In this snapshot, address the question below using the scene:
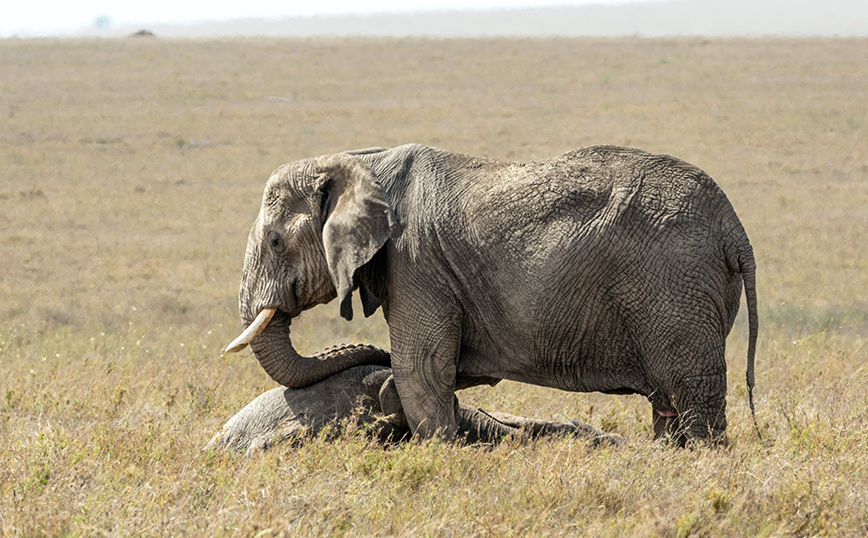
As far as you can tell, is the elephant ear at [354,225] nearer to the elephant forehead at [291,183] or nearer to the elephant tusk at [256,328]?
the elephant forehead at [291,183]

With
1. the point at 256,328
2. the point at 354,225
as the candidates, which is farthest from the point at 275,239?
the point at 354,225

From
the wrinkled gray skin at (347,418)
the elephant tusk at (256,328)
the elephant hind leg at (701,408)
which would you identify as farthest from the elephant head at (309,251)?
the elephant hind leg at (701,408)

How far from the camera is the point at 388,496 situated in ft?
15.8

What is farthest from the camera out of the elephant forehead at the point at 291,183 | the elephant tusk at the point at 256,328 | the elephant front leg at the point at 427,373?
Answer: the elephant tusk at the point at 256,328

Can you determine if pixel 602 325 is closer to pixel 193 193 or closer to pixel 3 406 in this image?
pixel 3 406

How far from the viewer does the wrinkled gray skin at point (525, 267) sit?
17.5 feet

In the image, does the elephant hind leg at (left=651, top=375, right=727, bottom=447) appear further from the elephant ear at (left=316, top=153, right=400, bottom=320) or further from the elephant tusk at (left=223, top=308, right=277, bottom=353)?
the elephant tusk at (left=223, top=308, right=277, bottom=353)

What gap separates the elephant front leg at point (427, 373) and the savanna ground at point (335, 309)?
342 millimetres

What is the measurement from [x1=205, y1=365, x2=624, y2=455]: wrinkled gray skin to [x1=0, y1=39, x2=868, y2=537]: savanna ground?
0.94 feet

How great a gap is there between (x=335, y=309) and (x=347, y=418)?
667 centimetres

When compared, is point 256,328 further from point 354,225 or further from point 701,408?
point 701,408

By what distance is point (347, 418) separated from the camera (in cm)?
602

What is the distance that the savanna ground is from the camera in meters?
4.69

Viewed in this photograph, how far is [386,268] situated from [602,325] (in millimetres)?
1358
